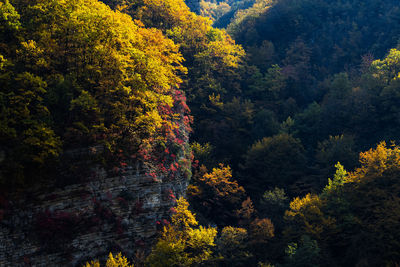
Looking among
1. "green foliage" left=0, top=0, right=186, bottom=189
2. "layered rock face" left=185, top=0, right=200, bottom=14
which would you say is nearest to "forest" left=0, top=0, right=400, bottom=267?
"green foliage" left=0, top=0, right=186, bottom=189

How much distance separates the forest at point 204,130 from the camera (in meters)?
24.9

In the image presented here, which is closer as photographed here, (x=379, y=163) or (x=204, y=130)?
(x=379, y=163)

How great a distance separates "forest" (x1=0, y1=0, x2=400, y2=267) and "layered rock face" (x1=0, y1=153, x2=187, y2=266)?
2.74 feet

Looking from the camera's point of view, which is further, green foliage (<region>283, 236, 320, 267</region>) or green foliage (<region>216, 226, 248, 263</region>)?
green foliage (<region>216, 226, 248, 263</region>)

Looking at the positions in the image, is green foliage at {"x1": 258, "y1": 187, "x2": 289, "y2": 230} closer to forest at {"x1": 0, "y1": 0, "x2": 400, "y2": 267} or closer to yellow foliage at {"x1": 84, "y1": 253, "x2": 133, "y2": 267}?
forest at {"x1": 0, "y1": 0, "x2": 400, "y2": 267}

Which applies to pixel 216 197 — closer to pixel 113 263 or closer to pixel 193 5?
pixel 113 263

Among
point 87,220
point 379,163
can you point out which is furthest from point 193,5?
point 87,220

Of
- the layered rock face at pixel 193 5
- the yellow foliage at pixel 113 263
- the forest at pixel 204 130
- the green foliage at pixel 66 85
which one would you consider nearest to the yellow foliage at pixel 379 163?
the forest at pixel 204 130

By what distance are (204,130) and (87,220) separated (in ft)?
92.0

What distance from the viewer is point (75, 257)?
24594 mm

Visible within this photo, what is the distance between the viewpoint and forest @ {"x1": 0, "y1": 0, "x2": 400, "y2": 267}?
979 inches

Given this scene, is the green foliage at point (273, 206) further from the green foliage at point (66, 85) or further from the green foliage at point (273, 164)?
the green foliage at point (66, 85)

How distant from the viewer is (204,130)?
50.7 m

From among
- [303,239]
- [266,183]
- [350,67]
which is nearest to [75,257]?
[303,239]
